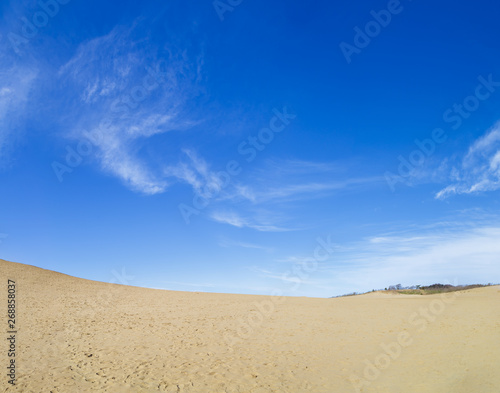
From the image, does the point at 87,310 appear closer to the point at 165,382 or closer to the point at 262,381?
the point at 165,382

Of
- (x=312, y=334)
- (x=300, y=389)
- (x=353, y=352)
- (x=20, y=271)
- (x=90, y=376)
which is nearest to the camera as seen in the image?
(x=300, y=389)

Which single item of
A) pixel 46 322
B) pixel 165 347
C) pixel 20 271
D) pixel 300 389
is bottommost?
pixel 300 389

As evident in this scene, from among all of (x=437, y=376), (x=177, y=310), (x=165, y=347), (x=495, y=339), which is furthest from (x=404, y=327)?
(x=177, y=310)

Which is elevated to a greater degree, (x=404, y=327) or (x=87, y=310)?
(x=87, y=310)

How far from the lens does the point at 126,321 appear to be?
2638cm

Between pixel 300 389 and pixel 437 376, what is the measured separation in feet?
21.0

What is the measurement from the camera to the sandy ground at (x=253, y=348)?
1346cm

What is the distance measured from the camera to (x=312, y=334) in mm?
22703

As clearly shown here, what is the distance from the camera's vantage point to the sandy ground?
530 inches

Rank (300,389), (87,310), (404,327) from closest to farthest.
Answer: (300,389)
(404,327)
(87,310)

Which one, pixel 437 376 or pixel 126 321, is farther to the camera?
pixel 126 321

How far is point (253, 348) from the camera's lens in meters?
19.1

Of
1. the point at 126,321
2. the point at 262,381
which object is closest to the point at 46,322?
the point at 126,321

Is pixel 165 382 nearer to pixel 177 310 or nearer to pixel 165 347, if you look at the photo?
pixel 165 347
